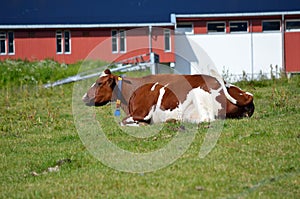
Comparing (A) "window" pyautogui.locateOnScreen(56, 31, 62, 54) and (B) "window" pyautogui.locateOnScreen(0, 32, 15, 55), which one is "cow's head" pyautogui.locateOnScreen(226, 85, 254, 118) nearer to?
(A) "window" pyautogui.locateOnScreen(56, 31, 62, 54)

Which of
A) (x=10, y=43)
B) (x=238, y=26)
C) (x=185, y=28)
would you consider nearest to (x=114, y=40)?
(x=185, y=28)

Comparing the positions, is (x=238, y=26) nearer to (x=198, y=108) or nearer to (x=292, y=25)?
(x=292, y=25)

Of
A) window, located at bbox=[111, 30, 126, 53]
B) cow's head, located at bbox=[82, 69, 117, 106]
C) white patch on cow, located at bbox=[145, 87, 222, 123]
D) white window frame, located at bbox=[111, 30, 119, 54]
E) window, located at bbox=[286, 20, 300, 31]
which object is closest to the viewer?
white patch on cow, located at bbox=[145, 87, 222, 123]

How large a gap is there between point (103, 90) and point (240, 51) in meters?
29.7

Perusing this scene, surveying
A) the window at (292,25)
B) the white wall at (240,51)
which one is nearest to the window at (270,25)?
the window at (292,25)

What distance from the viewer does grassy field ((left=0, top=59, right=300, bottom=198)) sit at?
680 centimetres

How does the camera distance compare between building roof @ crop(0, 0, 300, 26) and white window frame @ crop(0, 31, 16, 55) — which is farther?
building roof @ crop(0, 0, 300, 26)

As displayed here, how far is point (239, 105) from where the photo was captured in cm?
1117

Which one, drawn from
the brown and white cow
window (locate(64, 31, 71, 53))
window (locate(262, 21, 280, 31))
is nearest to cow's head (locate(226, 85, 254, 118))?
the brown and white cow

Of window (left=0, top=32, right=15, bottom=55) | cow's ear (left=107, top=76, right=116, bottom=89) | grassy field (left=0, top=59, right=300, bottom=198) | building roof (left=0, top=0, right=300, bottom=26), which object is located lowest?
grassy field (left=0, top=59, right=300, bottom=198)

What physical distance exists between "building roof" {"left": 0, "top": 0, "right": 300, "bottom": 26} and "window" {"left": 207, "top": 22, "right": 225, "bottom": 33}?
4425 mm

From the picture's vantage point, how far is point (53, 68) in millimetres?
36031

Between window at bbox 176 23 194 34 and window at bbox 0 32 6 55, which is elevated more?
window at bbox 176 23 194 34

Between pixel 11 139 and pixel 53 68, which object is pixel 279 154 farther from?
pixel 53 68
